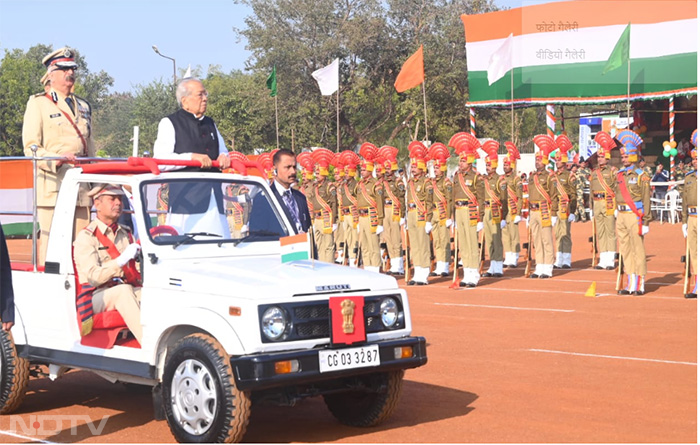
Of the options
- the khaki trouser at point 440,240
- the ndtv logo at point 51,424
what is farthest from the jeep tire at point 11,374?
the khaki trouser at point 440,240

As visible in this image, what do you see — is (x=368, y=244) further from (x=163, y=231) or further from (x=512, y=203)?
(x=163, y=231)

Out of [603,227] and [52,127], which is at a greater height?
[52,127]

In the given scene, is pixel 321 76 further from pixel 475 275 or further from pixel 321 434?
pixel 321 434

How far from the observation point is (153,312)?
7648 millimetres

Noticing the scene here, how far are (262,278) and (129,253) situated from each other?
1090 millimetres

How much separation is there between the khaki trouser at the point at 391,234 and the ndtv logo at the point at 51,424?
15.1 meters

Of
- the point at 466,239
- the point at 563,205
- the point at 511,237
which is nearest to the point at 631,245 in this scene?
the point at 466,239

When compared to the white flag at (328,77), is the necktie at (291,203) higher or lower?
Result: lower

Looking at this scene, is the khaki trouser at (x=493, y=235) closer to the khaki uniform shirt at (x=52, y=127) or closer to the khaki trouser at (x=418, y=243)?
the khaki trouser at (x=418, y=243)

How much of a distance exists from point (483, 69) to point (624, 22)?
5.50 metres

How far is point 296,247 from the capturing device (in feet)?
26.0

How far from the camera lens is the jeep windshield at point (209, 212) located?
8.04 metres

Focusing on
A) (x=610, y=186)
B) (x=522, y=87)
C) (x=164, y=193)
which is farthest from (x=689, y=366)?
(x=522, y=87)

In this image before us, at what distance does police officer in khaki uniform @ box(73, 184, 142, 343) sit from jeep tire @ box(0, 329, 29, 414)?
0.89 m
